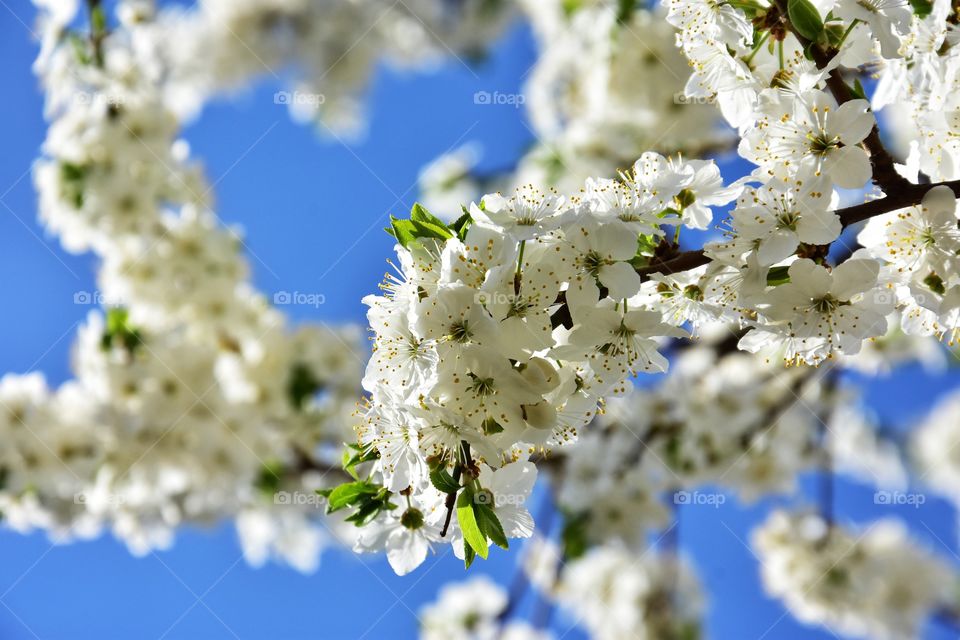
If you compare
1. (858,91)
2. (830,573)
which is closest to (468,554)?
(858,91)

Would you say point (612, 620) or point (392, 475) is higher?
point (392, 475)

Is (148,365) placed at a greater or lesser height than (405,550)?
lesser

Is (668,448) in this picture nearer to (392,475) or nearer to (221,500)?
(221,500)

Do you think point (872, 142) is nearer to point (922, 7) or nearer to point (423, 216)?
point (922, 7)

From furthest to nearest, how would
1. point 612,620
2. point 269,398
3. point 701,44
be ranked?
point 612,620 → point 269,398 → point 701,44

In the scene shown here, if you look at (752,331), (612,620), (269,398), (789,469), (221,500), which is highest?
(752,331)

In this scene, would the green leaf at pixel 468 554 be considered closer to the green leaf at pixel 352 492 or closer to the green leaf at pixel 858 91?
the green leaf at pixel 352 492

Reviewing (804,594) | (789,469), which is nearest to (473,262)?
(789,469)
